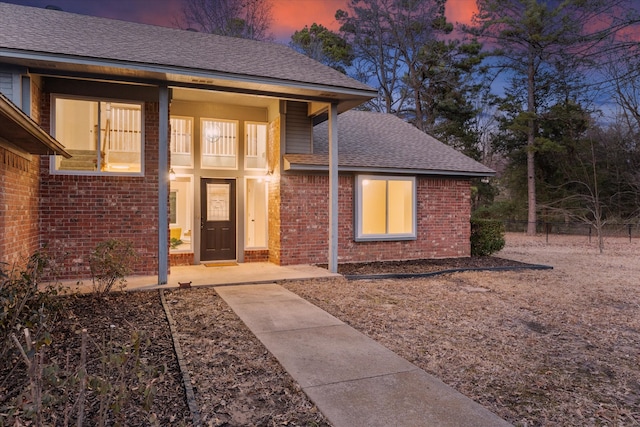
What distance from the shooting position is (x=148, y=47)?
7363 mm

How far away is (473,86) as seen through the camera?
23.1 meters

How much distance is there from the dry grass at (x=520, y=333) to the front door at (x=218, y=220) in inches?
114

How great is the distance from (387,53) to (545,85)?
8745 millimetres

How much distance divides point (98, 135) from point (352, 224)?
5.73m

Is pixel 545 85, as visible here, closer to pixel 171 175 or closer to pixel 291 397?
pixel 171 175

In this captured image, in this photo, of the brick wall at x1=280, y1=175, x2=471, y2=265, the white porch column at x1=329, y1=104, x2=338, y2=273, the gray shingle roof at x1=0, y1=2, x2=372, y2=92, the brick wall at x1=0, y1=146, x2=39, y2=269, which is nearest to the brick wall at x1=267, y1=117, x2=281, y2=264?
the brick wall at x1=280, y1=175, x2=471, y2=265

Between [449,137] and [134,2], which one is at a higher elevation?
[134,2]

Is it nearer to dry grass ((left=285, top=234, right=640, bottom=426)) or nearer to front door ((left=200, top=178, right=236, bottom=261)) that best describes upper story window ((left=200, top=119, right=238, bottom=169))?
front door ((left=200, top=178, right=236, bottom=261))

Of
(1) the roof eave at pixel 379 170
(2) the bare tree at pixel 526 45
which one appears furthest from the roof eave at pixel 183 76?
(2) the bare tree at pixel 526 45

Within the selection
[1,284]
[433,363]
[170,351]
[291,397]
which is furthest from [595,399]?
[1,284]

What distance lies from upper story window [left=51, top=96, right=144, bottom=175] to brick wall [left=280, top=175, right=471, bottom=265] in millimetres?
3218

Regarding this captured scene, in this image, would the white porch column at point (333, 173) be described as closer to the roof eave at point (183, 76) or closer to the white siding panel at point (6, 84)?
the roof eave at point (183, 76)

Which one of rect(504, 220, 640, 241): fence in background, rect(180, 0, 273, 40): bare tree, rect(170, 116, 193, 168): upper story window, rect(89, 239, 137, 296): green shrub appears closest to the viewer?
rect(89, 239, 137, 296): green shrub

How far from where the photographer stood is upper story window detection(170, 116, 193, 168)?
9.27 m
